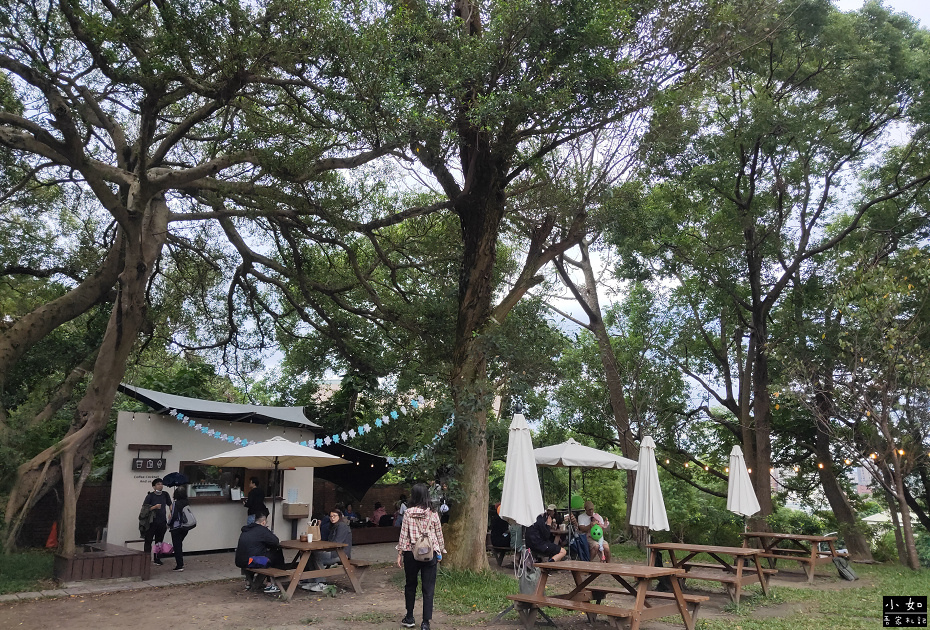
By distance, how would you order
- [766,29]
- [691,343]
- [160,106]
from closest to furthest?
[160,106], [766,29], [691,343]

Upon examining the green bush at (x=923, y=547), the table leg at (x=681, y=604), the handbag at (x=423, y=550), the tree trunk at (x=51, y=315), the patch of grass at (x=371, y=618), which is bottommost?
the green bush at (x=923, y=547)

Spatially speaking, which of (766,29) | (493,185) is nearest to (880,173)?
(766,29)

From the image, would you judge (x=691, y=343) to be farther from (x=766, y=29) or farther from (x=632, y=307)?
(x=766, y=29)

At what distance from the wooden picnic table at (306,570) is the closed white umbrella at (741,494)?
629 centimetres

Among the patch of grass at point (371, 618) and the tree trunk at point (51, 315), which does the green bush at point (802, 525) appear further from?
the tree trunk at point (51, 315)

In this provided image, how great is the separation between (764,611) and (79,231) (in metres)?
15.2

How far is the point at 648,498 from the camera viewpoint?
1001cm

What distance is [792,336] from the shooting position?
599 inches

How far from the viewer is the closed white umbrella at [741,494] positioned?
36.6 ft

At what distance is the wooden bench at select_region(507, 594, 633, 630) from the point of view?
6289mm

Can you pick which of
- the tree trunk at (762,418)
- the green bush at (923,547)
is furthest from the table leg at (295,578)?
the green bush at (923,547)

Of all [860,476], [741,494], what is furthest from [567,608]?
[860,476]

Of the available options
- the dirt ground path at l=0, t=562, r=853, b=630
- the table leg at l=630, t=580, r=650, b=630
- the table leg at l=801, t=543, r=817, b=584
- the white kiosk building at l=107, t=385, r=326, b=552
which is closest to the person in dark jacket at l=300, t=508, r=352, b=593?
the dirt ground path at l=0, t=562, r=853, b=630

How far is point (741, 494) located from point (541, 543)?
4.61 m
